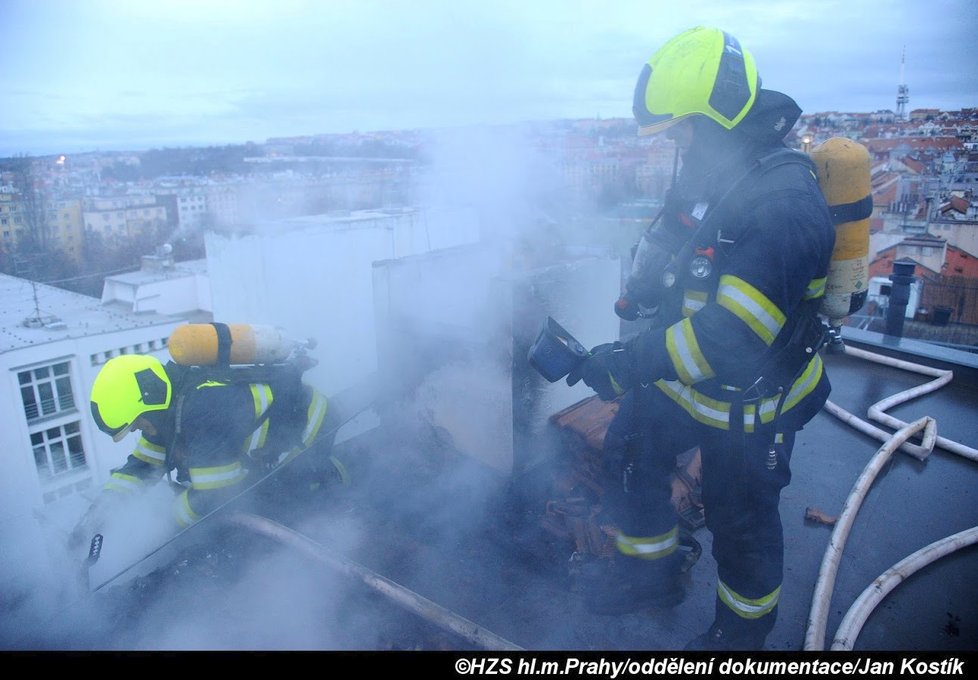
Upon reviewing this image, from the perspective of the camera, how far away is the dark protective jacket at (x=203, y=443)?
312 centimetres

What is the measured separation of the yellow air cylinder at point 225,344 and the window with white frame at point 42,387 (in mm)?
7859


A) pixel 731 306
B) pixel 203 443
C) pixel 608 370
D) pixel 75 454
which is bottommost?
pixel 75 454

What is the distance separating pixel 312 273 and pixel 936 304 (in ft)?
35.4

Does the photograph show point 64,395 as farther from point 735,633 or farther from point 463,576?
point 735,633

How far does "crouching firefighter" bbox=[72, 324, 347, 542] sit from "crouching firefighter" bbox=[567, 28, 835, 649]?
209cm

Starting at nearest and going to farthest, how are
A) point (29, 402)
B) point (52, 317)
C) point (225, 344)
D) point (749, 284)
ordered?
point (749, 284), point (225, 344), point (52, 317), point (29, 402)

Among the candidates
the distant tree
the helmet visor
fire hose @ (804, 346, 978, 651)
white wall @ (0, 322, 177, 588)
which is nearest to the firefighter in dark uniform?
the helmet visor

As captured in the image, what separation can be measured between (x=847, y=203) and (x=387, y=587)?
2249mm

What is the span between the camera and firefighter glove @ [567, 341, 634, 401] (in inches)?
83.3

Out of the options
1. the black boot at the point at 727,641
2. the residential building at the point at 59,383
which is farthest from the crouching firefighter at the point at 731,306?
the residential building at the point at 59,383

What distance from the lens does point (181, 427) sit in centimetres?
311

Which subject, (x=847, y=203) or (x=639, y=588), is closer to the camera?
(x=847, y=203)

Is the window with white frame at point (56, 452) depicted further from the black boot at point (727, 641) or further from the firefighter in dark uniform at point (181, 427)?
the black boot at point (727, 641)

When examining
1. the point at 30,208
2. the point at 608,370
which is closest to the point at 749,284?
the point at 608,370
